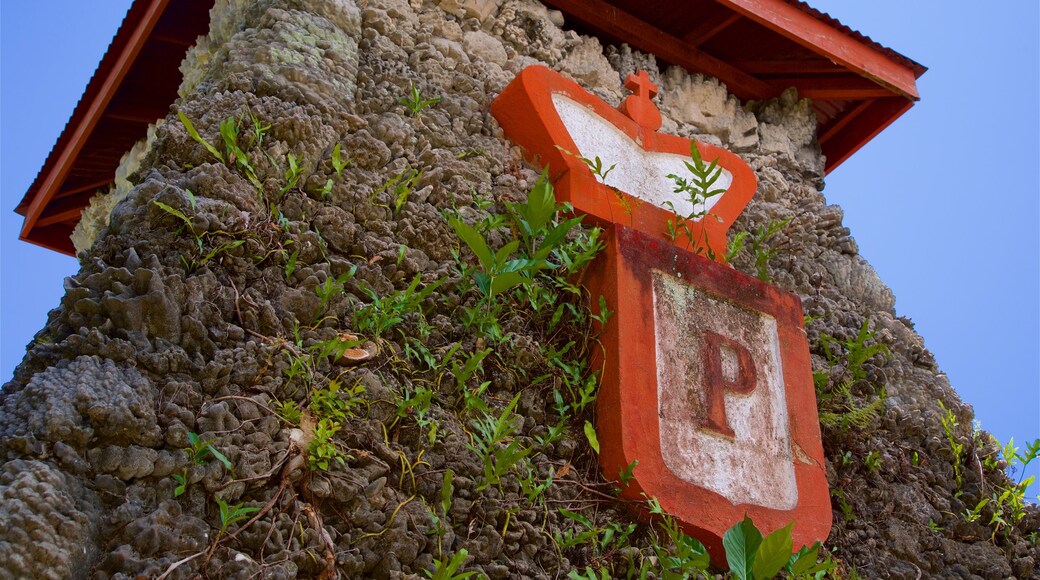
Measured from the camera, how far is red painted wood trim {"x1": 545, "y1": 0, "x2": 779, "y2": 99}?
167 inches

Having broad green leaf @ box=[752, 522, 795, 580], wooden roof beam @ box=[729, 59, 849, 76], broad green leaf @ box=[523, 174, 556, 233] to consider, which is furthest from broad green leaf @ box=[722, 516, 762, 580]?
wooden roof beam @ box=[729, 59, 849, 76]

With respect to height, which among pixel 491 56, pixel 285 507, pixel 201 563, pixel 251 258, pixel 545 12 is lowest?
pixel 201 563

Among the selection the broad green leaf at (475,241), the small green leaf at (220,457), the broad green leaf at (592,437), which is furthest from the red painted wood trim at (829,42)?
the small green leaf at (220,457)

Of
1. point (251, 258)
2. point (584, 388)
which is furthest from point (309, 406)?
point (584, 388)

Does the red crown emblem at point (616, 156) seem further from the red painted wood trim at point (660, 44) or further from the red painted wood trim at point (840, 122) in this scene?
the red painted wood trim at point (840, 122)

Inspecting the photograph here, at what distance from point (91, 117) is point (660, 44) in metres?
2.98

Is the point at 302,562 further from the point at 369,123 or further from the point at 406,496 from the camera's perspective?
the point at 369,123

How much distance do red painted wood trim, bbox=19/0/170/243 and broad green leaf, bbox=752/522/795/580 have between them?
3.46 metres

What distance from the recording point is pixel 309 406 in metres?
2.29

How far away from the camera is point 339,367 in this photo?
245 centimetres

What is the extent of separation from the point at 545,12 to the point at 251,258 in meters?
2.16

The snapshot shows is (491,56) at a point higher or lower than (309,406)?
higher

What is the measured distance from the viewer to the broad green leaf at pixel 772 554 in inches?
96.3

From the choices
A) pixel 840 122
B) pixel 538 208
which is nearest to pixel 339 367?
pixel 538 208
